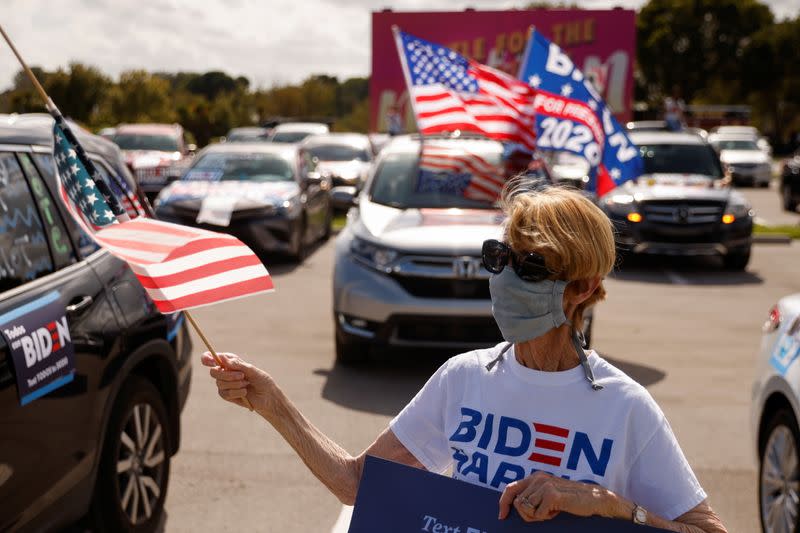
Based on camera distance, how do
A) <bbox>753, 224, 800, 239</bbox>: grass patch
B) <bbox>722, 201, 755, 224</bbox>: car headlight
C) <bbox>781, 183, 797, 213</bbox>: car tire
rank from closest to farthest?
<bbox>722, 201, 755, 224</bbox>: car headlight < <bbox>753, 224, 800, 239</bbox>: grass patch < <bbox>781, 183, 797, 213</bbox>: car tire

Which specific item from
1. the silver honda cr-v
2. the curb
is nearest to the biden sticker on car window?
the silver honda cr-v

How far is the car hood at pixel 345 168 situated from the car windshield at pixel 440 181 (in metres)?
11.9

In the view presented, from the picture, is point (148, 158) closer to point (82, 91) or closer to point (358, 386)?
point (358, 386)

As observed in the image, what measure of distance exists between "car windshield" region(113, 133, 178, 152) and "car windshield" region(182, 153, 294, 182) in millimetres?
9479

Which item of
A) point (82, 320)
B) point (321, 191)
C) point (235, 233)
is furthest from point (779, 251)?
point (82, 320)

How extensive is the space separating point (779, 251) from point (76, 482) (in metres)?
14.7

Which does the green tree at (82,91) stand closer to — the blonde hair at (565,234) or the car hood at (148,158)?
the car hood at (148,158)

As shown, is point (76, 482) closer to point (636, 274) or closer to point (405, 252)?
point (405, 252)

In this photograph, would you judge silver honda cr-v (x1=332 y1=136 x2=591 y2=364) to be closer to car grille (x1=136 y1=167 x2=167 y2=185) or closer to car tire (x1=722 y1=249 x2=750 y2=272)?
car tire (x1=722 y1=249 x2=750 y2=272)

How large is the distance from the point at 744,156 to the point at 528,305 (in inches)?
1452

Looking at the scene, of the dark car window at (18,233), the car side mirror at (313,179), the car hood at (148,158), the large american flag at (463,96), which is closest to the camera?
the dark car window at (18,233)

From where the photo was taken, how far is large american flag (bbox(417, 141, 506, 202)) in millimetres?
8836

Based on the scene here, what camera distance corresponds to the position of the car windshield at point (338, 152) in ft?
76.3

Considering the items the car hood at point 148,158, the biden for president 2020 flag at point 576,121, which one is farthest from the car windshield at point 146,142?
the biden for president 2020 flag at point 576,121
